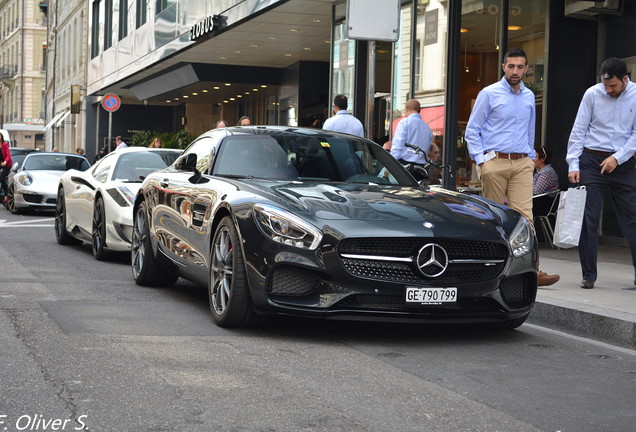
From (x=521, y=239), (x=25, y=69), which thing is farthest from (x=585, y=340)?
(x=25, y=69)

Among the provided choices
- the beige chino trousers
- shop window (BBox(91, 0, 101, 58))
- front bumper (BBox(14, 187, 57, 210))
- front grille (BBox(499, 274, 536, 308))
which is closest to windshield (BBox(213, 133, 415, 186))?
the beige chino trousers

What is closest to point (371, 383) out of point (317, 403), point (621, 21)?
point (317, 403)

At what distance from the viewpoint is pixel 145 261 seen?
898cm

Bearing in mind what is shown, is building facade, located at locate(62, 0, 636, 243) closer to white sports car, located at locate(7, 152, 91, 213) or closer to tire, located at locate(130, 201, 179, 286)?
tire, located at locate(130, 201, 179, 286)

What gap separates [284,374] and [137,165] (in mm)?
7012

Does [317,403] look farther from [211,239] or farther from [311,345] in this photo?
[211,239]

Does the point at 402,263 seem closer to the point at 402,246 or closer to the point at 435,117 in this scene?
the point at 402,246

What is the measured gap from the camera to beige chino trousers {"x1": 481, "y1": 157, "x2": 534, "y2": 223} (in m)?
8.99

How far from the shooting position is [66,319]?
6.99 meters

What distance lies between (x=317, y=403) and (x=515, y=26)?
11.6m

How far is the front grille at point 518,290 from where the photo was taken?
6656 millimetres

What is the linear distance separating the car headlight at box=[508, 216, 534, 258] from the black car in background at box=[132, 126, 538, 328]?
0.01 m


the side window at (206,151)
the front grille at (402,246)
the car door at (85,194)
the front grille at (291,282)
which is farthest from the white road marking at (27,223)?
the front grille at (402,246)

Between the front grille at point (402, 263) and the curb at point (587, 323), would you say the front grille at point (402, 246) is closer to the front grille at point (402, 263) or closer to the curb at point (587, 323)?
the front grille at point (402, 263)
